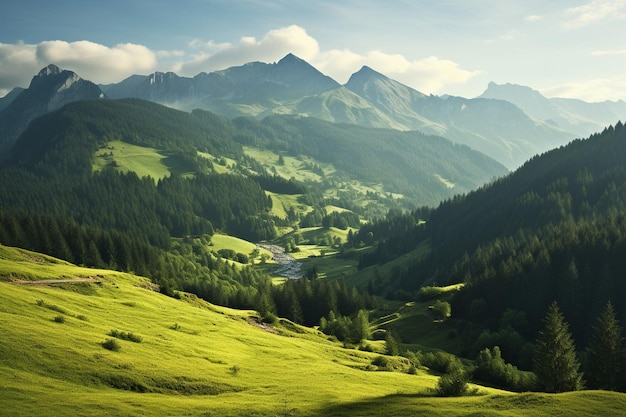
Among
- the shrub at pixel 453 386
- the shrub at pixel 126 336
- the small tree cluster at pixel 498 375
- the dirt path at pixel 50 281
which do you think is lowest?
the small tree cluster at pixel 498 375

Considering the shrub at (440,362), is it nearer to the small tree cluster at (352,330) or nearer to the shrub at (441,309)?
the small tree cluster at (352,330)

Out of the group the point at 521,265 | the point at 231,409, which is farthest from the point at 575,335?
the point at 231,409

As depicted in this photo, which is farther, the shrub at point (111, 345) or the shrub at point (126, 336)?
→ the shrub at point (126, 336)

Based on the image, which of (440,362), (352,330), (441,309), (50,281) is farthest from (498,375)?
(50,281)

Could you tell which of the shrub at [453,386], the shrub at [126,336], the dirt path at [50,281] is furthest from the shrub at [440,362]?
the dirt path at [50,281]

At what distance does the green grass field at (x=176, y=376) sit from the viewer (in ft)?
127

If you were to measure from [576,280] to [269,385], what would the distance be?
12181cm

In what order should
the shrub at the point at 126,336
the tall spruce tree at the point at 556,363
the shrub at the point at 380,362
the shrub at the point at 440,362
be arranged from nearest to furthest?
the shrub at the point at 126,336 → the tall spruce tree at the point at 556,363 → the shrub at the point at 380,362 → the shrub at the point at 440,362

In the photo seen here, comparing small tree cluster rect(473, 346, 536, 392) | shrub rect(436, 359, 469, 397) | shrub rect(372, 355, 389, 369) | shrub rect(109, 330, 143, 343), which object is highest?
shrub rect(109, 330, 143, 343)

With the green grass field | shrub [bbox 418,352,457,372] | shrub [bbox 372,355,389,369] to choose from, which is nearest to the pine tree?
shrub [bbox 418,352,457,372]

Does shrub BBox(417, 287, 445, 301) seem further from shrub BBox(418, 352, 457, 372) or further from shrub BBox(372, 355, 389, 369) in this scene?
shrub BBox(372, 355, 389, 369)

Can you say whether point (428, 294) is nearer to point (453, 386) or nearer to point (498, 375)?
point (498, 375)

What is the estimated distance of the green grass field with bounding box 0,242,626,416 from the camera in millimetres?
38625

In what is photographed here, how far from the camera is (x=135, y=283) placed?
361 ft
